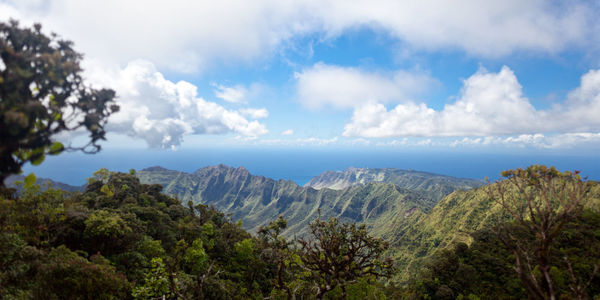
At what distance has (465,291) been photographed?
115ft

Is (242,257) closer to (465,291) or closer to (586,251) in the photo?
(465,291)

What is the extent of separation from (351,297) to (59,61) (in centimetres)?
2383

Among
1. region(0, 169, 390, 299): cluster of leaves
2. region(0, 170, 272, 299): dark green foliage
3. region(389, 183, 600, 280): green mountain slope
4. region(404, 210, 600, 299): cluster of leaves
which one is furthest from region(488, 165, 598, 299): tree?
region(389, 183, 600, 280): green mountain slope

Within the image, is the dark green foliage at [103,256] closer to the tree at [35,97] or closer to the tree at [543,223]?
the tree at [35,97]

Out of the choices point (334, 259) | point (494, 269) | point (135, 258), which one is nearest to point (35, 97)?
point (334, 259)

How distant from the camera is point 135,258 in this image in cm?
1975

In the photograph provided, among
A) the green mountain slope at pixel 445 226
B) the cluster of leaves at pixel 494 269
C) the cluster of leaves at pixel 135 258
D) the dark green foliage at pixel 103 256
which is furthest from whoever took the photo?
the green mountain slope at pixel 445 226

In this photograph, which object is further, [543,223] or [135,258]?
[135,258]

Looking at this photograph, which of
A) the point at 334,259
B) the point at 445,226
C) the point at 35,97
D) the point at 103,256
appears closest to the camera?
the point at 35,97

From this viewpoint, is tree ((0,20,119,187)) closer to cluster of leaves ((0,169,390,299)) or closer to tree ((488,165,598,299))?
cluster of leaves ((0,169,390,299))

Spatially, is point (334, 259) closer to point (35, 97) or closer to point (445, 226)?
point (35, 97)

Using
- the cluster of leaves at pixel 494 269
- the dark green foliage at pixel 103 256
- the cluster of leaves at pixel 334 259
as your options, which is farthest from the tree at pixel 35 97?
the cluster of leaves at pixel 494 269

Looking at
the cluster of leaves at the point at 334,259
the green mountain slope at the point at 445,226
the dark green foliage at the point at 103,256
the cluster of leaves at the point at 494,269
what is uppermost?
the cluster of leaves at the point at 334,259

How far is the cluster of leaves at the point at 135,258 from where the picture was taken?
11523 mm
